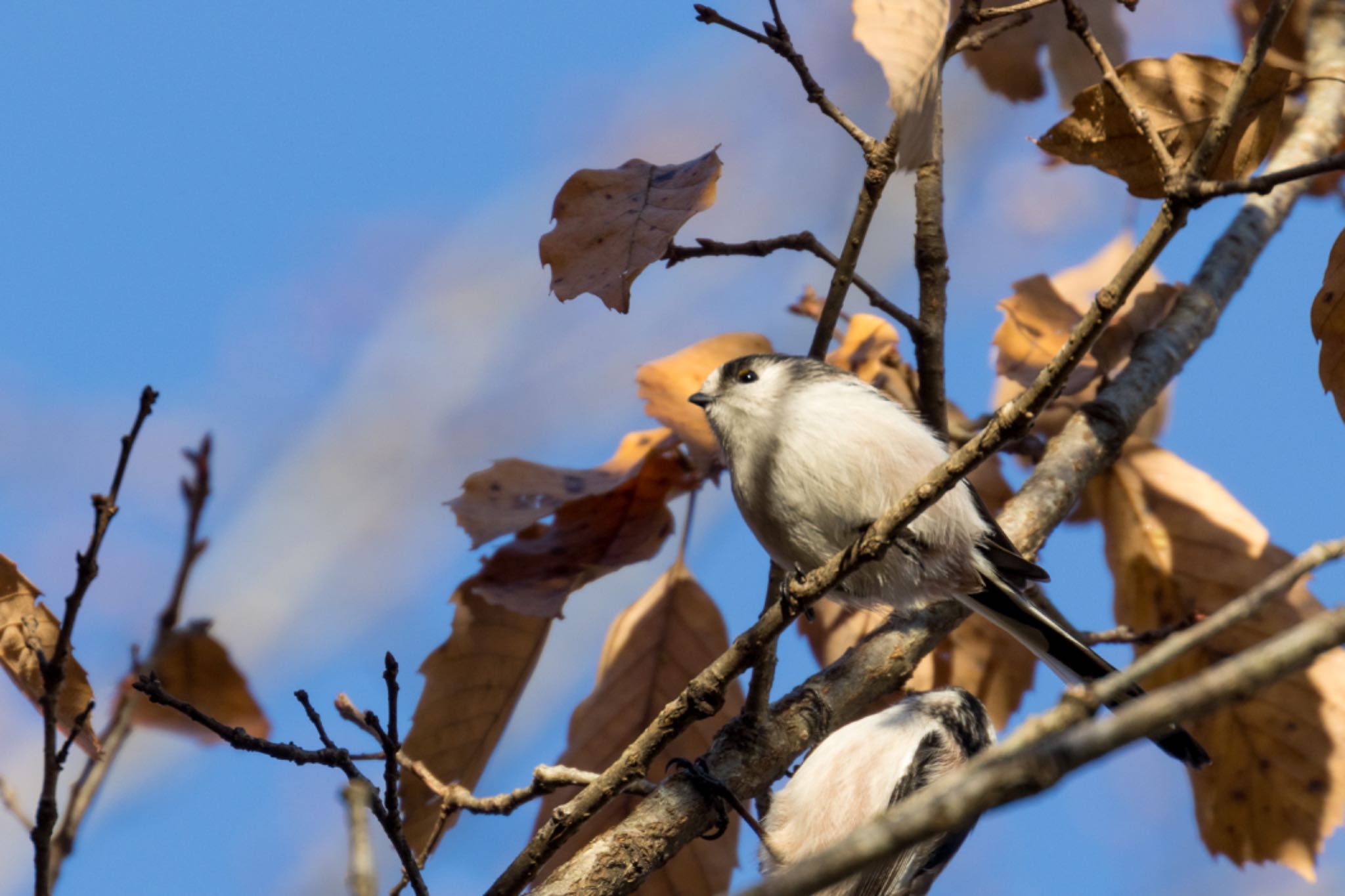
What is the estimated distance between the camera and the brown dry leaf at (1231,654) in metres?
2.52

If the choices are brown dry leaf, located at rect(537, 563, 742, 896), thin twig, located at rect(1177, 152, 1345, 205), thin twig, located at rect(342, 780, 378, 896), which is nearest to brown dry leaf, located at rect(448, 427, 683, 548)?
brown dry leaf, located at rect(537, 563, 742, 896)

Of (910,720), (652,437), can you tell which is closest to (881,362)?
(652,437)

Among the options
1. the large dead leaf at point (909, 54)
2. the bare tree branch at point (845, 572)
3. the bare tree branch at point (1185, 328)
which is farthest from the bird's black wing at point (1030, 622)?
the large dead leaf at point (909, 54)

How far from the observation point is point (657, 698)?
2.35 meters

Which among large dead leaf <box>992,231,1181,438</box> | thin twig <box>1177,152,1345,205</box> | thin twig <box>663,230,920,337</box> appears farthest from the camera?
large dead leaf <box>992,231,1181,438</box>

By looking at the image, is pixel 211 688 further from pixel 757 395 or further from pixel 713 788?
pixel 757 395

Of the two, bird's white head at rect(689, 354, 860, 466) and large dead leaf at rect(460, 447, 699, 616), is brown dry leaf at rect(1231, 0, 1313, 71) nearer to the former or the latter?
bird's white head at rect(689, 354, 860, 466)

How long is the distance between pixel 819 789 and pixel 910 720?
0.26m

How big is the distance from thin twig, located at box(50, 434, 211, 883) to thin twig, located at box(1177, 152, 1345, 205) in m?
1.18

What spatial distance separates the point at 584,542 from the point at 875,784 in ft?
2.60

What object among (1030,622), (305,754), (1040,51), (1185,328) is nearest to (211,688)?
(305,754)

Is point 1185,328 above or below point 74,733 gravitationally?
above

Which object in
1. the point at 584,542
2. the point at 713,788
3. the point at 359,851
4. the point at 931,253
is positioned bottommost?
the point at 359,851

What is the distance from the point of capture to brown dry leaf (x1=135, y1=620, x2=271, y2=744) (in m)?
1.87
